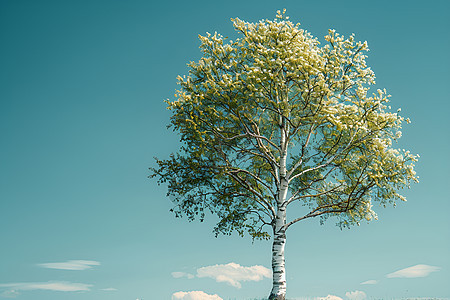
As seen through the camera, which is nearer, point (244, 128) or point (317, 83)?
point (317, 83)

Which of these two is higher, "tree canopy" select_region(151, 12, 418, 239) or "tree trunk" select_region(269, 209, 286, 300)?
"tree canopy" select_region(151, 12, 418, 239)

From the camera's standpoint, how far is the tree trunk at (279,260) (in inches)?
837

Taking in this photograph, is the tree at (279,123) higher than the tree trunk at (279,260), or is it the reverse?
the tree at (279,123)

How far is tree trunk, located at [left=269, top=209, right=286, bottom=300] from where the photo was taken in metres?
21.3

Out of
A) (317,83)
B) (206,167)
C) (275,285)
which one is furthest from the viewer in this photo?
(206,167)

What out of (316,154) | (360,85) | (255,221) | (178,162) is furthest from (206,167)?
(360,85)

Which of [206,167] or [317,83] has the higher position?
[317,83]

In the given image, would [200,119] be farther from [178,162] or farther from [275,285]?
[275,285]

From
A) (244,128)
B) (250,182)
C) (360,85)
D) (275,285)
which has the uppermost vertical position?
(360,85)

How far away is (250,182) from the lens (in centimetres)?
2534

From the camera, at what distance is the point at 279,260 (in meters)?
21.7

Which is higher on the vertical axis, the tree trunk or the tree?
the tree

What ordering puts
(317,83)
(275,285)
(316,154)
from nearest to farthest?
(317,83) → (275,285) → (316,154)

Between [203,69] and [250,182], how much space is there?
7.65 meters
